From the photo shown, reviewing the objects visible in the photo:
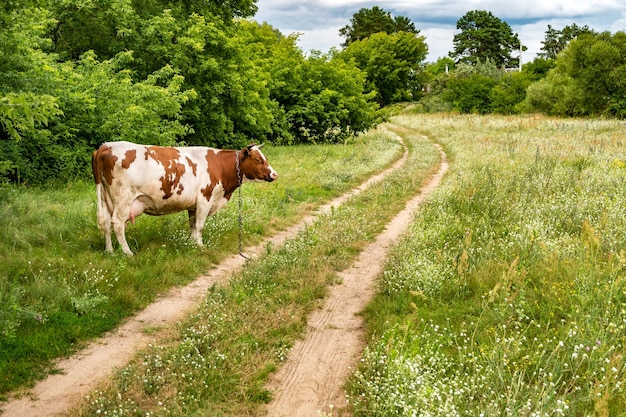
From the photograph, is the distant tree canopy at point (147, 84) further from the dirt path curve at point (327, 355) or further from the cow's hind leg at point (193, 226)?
the dirt path curve at point (327, 355)

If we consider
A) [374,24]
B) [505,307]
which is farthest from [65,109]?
[374,24]

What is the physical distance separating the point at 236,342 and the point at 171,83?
1266 cm

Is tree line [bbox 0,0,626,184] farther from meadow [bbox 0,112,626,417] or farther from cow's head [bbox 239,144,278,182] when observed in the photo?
cow's head [bbox 239,144,278,182]

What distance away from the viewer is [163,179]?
8.93 meters

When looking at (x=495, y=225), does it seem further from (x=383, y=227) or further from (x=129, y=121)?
(x=129, y=121)

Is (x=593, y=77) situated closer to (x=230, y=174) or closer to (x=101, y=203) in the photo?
(x=230, y=174)

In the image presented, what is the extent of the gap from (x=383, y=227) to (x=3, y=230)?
25.3ft

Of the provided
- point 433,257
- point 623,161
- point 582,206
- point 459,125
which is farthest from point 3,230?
point 459,125

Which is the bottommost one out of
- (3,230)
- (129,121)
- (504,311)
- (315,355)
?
(315,355)

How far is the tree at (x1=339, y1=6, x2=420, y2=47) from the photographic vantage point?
8944cm

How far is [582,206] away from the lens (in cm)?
1000

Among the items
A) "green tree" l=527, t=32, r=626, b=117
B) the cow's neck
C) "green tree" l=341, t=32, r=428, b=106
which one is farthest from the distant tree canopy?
"green tree" l=341, t=32, r=428, b=106

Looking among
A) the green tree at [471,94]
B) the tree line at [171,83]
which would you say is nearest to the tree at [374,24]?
the green tree at [471,94]

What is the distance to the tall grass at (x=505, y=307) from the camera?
4.50m
